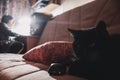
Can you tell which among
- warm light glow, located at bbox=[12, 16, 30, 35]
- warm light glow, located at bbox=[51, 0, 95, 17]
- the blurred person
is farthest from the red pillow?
warm light glow, located at bbox=[12, 16, 30, 35]

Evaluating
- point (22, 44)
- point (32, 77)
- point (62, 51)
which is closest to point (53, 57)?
point (62, 51)

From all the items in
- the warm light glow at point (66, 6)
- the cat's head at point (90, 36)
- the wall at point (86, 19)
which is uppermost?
the warm light glow at point (66, 6)

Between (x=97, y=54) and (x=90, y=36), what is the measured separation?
0.38 ft

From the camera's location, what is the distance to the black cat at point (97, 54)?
0.96 metres

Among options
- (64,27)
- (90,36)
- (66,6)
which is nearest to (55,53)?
(90,36)

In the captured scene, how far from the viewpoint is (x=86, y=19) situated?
1799 millimetres

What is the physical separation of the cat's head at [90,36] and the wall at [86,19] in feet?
1.15

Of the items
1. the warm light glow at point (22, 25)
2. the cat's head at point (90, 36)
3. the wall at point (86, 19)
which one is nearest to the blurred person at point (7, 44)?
the wall at point (86, 19)

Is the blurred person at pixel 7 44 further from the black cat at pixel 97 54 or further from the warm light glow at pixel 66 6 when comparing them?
the black cat at pixel 97 54

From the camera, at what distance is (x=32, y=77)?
39.1 inches

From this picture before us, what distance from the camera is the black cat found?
96 centimetres

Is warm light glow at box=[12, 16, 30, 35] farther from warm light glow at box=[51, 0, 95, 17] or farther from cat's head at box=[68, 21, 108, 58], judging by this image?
cat's head at box=[68, 21, 108, 58]

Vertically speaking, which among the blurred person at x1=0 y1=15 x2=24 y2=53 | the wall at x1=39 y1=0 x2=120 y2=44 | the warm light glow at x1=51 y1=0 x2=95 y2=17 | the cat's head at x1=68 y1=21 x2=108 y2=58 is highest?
the warm light glow at x1=51 y1=0 x2=95 y2=17

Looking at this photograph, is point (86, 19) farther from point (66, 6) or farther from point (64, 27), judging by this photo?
point (66, 6)
